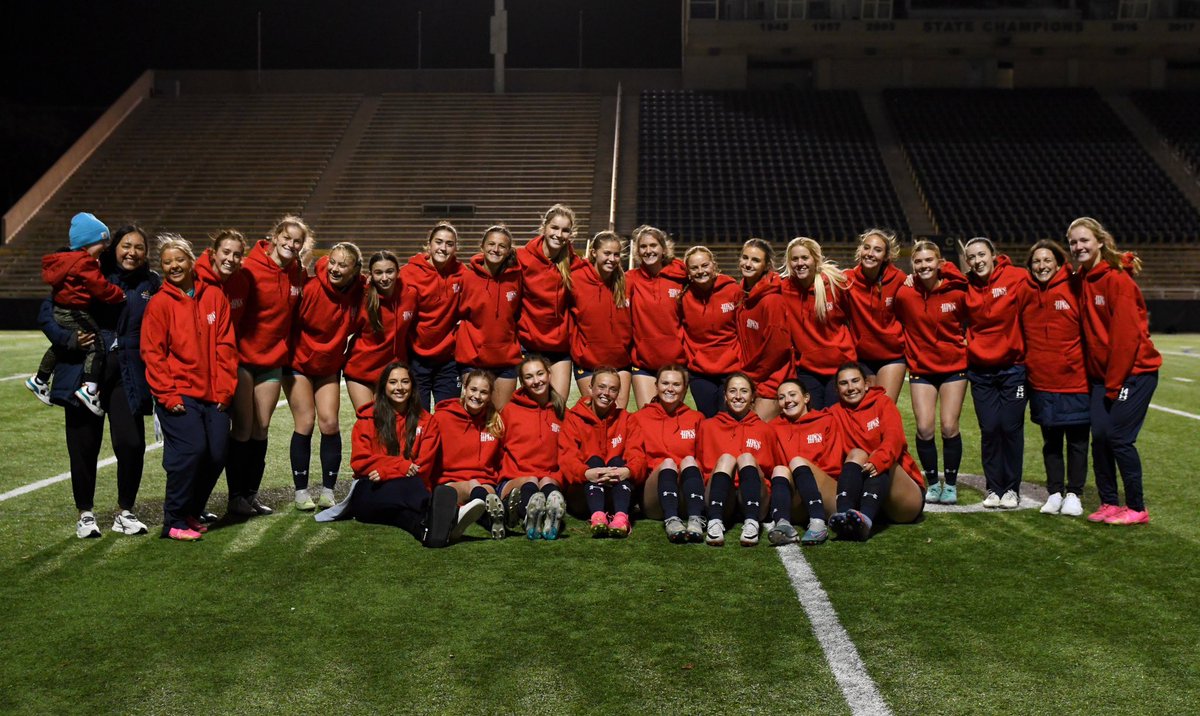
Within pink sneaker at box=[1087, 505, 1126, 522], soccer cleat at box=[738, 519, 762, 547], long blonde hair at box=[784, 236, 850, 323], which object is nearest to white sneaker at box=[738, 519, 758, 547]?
soccer cleat at box=[738, 519, 762, 547]

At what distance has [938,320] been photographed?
6.40 meters

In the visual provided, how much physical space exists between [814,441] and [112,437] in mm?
3734

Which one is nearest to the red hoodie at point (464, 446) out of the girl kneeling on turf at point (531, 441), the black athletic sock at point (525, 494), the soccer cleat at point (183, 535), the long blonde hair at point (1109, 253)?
the girl kneeling on turf at point (531, 441)

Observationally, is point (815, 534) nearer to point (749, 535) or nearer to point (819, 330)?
point (749, 535)

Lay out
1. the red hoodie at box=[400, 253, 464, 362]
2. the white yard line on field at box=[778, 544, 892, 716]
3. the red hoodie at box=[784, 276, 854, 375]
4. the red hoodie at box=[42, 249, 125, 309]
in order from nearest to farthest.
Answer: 1. the white yard line on field at box=[778, 544, 892, 716]
2. the red hoodie at box=[42, 249, 125, 309]
3. the red hoodie at box=[784, 276, 854, 375]
4. the red hoodie at box=[400, 253, 464, 362]

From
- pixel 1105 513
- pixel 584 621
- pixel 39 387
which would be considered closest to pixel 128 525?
pixel 39 387

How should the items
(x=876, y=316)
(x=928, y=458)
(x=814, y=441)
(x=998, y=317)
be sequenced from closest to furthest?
(x=814, y=441), (x=998, y=317), (x=876, y=316), (x=928, y=458)

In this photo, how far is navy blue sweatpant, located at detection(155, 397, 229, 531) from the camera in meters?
5.46

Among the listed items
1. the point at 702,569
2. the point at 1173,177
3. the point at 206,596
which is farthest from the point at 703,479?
the point at 1173,177

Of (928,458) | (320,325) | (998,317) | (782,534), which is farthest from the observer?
(928,458)

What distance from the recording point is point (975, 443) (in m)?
9.14

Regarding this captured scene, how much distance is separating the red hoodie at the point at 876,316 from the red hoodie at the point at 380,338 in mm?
2701

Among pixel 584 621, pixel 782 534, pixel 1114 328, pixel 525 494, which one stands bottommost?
pixel 584 621

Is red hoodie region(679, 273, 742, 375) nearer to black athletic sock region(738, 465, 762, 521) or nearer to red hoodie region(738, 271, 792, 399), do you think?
red hoodie region(738, 271, 792, 399)
